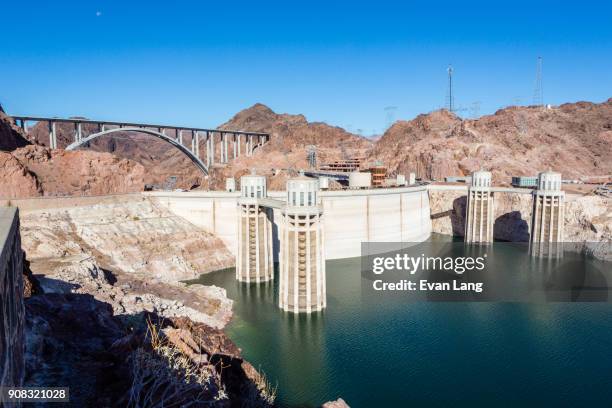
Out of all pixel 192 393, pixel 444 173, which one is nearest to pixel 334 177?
pixel 444 173

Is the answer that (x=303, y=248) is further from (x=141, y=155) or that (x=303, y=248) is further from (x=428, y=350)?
(x=141, y=155)

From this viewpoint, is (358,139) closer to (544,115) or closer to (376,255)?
(544,115)

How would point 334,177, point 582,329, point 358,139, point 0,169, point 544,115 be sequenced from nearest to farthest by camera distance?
point 582,329 < point 0,169 < point 334,177 < point 544,115 < point 358,139

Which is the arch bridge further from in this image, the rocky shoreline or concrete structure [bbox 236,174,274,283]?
concrete structure [bbox 236,174,274,283]

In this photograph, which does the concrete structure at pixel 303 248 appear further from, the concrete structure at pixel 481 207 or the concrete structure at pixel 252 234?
the concrete structure at pixel 481 207

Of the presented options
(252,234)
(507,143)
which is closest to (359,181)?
(252,234)

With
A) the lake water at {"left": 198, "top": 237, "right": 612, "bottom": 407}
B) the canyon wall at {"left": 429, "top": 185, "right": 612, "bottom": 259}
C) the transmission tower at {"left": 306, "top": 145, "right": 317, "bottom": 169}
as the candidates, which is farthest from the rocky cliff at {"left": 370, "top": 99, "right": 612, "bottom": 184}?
the lake water at {"left": 198, "top": 237, "right": 612, "bottom": 407}
